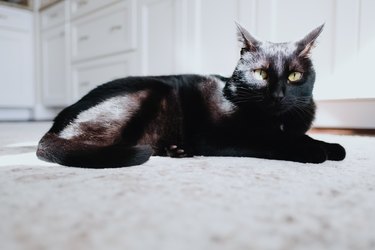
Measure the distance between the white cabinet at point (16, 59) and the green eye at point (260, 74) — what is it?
2881 mm

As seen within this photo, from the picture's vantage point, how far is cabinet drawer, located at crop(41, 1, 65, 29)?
295cm

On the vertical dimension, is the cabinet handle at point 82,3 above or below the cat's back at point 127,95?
above

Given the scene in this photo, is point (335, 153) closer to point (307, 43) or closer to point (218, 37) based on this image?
point (307, 43)

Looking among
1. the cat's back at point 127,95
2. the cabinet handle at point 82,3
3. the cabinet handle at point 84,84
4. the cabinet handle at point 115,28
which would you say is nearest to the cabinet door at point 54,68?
the cabinet handle at point 84,84

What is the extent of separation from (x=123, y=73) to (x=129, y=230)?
2097 millimetres

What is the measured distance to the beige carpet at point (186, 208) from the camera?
0.35m

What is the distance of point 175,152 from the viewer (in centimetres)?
95

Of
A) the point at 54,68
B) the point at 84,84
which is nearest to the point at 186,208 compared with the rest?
the point at 84,84

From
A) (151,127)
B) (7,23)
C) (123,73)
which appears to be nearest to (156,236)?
(151,127)

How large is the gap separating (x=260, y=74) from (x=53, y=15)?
109 inches

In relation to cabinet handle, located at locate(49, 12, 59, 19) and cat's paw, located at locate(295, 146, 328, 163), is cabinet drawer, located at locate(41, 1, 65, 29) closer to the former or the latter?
cabinet handle, located at locate(49, 12, 59, 19)

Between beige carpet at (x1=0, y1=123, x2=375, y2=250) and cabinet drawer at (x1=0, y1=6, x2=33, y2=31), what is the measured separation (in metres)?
2.85

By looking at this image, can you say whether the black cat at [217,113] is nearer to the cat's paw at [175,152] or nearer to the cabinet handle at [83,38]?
the cat's paw at [175,152]

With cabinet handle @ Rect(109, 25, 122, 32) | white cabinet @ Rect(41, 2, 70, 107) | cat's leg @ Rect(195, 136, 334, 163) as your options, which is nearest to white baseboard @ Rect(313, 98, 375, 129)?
cat's leg @ Rect(195, 136, 334, 163)
